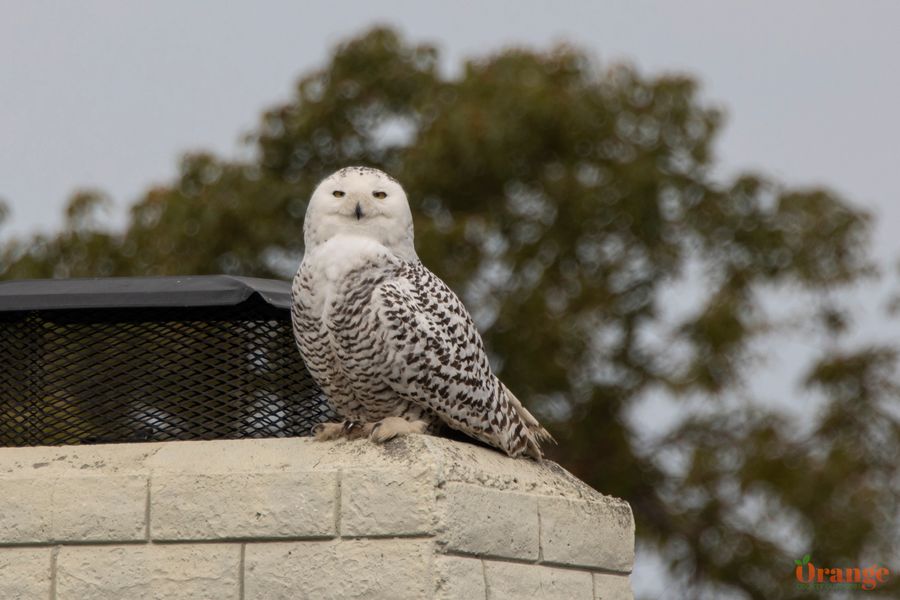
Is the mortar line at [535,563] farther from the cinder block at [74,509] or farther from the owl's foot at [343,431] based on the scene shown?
the cinder block at [74,509]

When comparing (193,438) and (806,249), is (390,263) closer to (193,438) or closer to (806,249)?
(193,438)

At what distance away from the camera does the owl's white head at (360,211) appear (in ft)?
17.0

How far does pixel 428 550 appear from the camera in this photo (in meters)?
4.69

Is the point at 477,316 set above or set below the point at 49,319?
above

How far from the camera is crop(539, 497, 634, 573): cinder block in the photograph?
518 centimetres

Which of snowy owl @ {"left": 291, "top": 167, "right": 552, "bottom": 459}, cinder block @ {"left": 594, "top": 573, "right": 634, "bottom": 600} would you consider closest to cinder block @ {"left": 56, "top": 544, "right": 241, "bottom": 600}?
snowy owl @ {"left": 291, "top": 167, "right": 552, "bottom": 459}

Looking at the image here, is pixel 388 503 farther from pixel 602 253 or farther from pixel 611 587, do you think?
pixel 602 253

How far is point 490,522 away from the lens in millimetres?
4902

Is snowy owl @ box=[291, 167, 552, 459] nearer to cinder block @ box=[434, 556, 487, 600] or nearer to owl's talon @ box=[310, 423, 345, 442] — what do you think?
owl's talon @ box=[310, 423, 345, 442]

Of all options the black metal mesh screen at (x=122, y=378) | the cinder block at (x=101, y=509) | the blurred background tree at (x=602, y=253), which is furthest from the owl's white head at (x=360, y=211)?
the blurred background tree at (x=602, y=253)

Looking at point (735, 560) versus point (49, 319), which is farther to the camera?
point (735, 560)

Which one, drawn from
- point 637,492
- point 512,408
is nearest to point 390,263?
point 512,408

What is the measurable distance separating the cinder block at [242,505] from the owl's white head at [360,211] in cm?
79

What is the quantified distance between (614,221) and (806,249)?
192 centimetres
